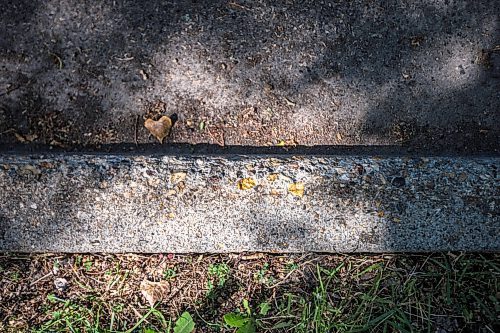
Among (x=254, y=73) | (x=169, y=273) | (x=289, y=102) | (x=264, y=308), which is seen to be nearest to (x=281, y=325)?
(x=264, y=308)

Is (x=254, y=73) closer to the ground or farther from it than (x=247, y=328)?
farther from it

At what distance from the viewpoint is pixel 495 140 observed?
2.62m

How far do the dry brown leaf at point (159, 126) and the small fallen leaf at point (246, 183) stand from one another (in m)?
0.56

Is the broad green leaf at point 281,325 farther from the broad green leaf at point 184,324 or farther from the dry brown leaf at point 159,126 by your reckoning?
the dry brown leaf at point 159,126

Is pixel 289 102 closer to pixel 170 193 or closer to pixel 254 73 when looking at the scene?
pixel 254 73

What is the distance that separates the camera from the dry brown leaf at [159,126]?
2518 millimetres

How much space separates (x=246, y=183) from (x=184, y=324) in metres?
0.68

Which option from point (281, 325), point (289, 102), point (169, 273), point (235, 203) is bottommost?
point (281, 325)

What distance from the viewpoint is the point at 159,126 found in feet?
8.25

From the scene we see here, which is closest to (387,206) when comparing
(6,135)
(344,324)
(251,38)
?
(344,324)

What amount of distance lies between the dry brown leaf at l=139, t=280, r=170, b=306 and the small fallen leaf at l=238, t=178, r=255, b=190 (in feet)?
1.96

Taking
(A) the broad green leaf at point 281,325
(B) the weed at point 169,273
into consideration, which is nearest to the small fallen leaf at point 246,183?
(B) the weed at point 169,273

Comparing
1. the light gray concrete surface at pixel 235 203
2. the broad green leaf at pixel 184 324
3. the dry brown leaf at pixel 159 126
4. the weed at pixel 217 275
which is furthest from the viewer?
the dry brown leaf at pixel 159 126

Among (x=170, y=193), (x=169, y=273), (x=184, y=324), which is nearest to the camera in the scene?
(x=170, y=193)
